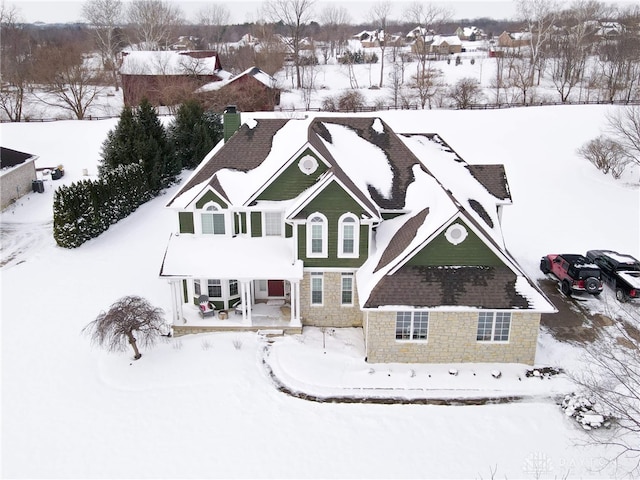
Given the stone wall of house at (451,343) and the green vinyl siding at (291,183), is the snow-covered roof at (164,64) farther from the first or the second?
the stone wall of house at (451,343)

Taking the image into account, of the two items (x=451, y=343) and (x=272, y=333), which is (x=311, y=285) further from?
(x=451, y=343)

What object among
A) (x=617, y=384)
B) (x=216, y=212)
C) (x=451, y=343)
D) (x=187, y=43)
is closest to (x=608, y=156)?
(x=617, y=384)

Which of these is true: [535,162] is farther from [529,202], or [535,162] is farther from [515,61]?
[515,61]

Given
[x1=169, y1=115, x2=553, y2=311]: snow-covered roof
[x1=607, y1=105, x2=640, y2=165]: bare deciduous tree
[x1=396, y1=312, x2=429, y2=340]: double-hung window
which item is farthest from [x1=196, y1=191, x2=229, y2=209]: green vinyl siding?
[x1=607, y1=105, x2=640, y2=165]: bare deciduous tree

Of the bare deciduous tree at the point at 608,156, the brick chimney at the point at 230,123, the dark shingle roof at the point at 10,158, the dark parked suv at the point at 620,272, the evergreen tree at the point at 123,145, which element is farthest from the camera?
the bare deciduous tree at the point at 608,156

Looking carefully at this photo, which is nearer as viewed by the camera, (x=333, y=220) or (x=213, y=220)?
(x=333, y=220)

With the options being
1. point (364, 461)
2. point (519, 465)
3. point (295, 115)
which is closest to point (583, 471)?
point (519, 465)

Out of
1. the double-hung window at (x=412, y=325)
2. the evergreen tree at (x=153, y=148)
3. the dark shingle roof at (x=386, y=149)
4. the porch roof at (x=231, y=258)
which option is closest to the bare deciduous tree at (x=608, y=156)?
the dark shingle roof at (x=386, y=149)
